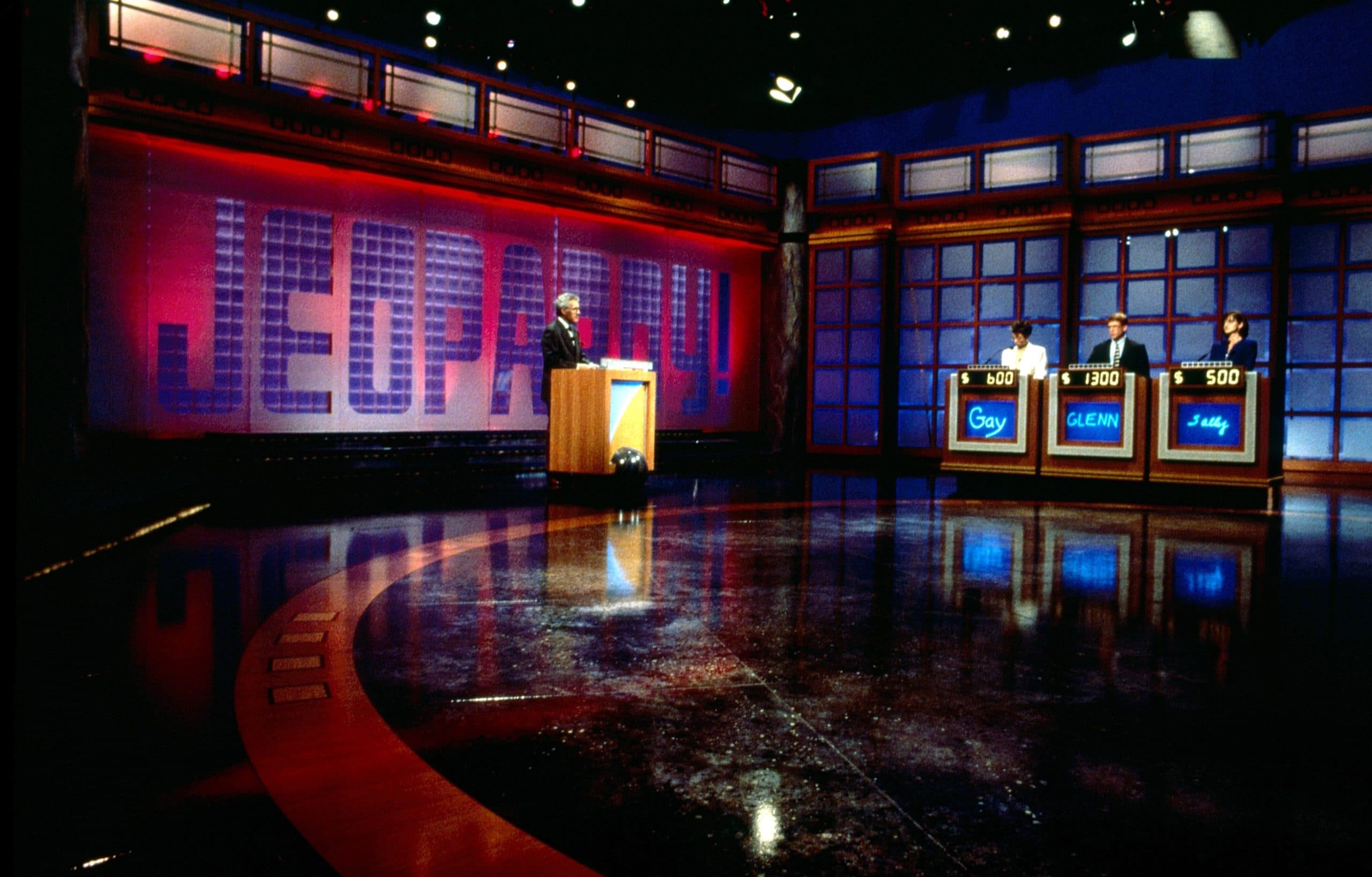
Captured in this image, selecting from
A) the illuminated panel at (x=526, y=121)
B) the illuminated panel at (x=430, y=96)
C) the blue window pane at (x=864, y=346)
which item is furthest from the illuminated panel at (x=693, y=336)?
the illuminated panel at (x=430, y=96)

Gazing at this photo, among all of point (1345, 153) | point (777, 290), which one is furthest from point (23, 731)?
point (1345, 153)

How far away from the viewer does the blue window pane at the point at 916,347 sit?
1055 centimetres

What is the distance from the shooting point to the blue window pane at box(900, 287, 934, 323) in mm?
10609

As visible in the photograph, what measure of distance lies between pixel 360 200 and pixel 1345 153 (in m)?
9.93

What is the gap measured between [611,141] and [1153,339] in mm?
6675

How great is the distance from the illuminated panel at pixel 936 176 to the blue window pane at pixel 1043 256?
40.1 inches

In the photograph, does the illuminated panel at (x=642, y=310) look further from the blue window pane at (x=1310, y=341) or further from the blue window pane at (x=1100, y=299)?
the blue window pane at (x=1310, y=341)

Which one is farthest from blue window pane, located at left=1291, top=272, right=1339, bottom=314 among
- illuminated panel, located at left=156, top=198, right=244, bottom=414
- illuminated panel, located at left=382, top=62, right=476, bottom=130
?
illuminated panel, located at left=156, top=198, right=244, bottom=414

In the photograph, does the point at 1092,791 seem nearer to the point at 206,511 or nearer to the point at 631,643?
the point at 631,643

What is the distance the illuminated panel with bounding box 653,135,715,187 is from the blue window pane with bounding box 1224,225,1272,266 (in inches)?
233

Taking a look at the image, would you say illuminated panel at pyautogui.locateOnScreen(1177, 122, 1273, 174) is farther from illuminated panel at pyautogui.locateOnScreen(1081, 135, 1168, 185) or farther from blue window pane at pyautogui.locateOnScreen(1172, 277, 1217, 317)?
blue window pane at pyautogui.locateOnScreen(1172, 277, 1217, 317)

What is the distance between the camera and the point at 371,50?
752 cm

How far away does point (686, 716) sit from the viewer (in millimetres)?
1779

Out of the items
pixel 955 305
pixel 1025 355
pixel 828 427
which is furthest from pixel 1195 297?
pixel 828 427
